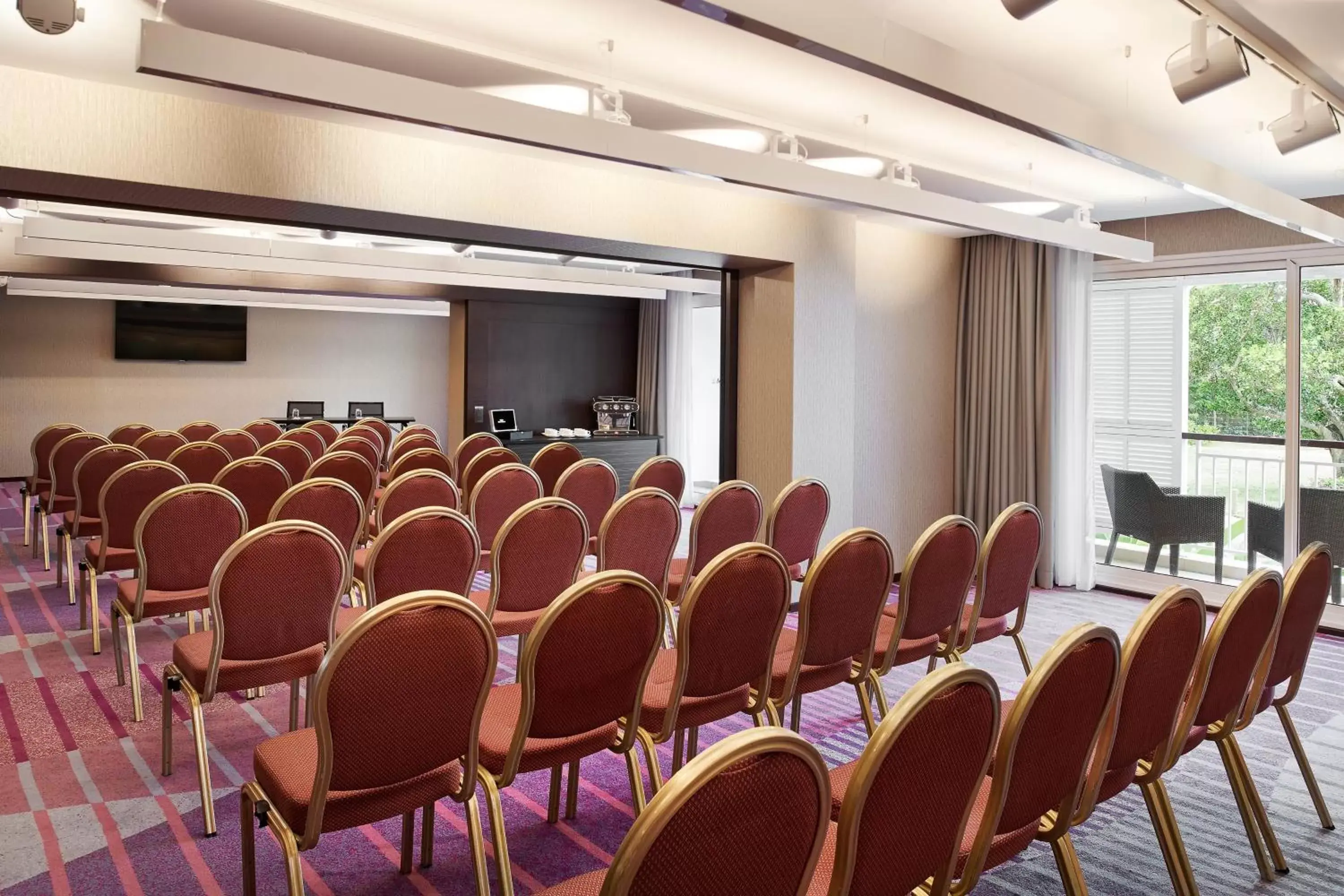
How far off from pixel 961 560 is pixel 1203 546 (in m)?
4.71

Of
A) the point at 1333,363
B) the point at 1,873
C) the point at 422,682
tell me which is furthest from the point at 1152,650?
the point at 1333,363

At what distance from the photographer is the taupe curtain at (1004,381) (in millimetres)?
7660

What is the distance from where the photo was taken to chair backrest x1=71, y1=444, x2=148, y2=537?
19.8 ft

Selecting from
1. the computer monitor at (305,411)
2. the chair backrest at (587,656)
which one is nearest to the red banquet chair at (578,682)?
the chair backrest at (587,656)

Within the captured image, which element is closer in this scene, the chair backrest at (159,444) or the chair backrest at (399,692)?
the chair backrest at (399,692)

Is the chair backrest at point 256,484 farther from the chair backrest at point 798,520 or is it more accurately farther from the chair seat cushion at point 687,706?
the chair seat cushion at point 687,706

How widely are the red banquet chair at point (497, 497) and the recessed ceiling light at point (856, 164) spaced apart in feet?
8.12

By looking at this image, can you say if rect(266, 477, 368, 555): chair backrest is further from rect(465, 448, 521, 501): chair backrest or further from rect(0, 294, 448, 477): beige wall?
rect(0, 294, 448, 477): beige wall

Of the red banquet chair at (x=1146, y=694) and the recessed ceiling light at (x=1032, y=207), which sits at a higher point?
the recessed ceiling light at (x=1032, y=207)

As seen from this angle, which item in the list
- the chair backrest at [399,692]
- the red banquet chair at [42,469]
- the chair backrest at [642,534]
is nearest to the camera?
the chair backrest at [399,692]

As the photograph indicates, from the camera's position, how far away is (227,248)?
712 centimetres

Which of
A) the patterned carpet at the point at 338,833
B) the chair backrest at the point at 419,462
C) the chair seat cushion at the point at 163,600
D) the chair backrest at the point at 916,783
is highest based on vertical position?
the chair backrest at the point at 419,462

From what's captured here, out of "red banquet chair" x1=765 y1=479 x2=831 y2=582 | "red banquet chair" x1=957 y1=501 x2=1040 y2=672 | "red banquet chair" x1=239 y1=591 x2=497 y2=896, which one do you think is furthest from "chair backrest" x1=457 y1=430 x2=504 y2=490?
"red banquet chair" x1=239 y1=591 x2=497 y2=896

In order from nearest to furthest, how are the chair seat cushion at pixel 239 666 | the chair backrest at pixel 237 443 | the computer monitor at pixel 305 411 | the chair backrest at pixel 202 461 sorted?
the chair seat cushion at pixel 239 666 → the chair backrest at pixel 202 461 → the chair backrest at pixel 237 443 → the computer monitor at pixel 305 411
